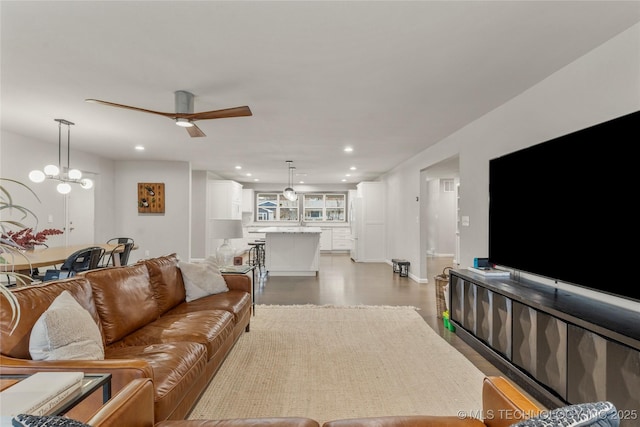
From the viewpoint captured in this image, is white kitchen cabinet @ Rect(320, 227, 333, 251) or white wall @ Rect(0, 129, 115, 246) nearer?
white wall @ Rect(0, 129, 115, 246)

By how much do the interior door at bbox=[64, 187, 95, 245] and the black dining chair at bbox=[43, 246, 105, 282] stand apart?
2486 millimetres

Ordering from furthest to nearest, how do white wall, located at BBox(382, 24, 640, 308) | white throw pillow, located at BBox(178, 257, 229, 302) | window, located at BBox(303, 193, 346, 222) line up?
window, located at BBox(303, 193, 346, 222) → white throw pillow, located at BBox(178, 257, 229, 302) → white wall, located at BBox(382, 24, 640, 308)

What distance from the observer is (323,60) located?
2.54 metres

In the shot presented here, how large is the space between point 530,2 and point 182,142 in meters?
5.10

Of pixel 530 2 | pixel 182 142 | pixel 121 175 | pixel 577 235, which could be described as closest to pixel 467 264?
pixel 577 235

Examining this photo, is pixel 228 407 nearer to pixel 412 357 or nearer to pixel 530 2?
pixel 412 357

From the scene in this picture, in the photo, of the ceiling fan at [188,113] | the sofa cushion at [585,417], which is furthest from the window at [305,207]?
the sofa cushion at [585,417]

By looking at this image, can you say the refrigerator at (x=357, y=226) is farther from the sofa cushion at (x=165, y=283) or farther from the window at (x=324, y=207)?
the sofa cushion at (x=165, y=283)

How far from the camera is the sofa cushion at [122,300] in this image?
7.14ft

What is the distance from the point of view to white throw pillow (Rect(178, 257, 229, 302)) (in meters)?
3.27

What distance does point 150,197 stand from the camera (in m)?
7.59

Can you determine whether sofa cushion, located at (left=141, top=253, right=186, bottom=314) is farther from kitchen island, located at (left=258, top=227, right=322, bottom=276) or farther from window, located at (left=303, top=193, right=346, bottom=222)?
window, located at (left=303, top=193, right=346, bottom=222)

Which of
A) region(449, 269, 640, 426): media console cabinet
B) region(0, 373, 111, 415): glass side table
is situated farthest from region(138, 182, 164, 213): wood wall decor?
region(449, 269, 640, 426): media console cabinet

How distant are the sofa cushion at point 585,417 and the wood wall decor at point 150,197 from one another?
804 cm
